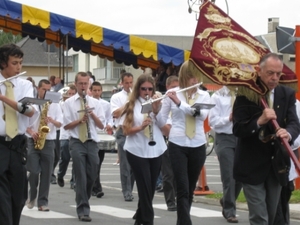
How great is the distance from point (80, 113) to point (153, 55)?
6.96 metres

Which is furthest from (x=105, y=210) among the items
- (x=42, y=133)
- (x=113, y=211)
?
(x=42, y=133)

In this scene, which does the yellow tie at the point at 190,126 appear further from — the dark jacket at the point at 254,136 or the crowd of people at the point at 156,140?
the dark jacket at the point at 254,136

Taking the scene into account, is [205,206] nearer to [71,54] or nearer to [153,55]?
[153,55]

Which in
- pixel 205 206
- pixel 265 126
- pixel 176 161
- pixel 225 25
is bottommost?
pixel 205 206

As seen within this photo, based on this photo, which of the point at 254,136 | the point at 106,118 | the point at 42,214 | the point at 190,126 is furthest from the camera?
the point at 106,118

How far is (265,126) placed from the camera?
7730mm

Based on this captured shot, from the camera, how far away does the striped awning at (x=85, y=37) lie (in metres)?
18.5

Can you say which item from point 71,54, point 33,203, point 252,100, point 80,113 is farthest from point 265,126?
point 71,54

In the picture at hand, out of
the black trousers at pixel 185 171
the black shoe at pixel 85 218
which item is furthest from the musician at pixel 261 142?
the black shoe at pixel 85 218

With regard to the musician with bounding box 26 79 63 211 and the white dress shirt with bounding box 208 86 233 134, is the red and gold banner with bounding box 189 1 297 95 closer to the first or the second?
the white dress shirt with bounding box 208 86 233 134

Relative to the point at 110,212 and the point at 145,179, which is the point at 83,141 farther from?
the point at 145,179

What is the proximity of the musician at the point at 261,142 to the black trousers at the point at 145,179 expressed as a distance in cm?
277

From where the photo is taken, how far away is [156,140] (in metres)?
10.9

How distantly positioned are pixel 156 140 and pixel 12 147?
2739 millimetres
